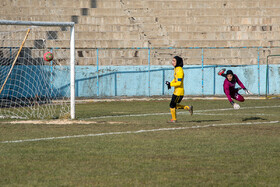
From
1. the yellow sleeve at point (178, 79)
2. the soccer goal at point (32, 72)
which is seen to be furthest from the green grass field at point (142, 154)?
the soccer goal at point (32, 72)

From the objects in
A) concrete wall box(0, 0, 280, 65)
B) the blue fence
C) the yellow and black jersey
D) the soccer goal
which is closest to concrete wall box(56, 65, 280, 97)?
the blue fence

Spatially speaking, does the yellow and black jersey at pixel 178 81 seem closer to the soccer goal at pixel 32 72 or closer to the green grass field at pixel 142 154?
the green grass field at pixel 142 154

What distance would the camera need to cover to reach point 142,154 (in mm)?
8938

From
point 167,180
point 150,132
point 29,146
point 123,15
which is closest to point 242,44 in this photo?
point 123,15

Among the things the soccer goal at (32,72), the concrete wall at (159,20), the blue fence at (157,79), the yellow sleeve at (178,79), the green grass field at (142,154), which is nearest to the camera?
the green grass field at (142,154)

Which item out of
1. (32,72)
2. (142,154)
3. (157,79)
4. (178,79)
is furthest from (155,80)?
(142,154)

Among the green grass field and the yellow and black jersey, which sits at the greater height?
the yellow and black jersey

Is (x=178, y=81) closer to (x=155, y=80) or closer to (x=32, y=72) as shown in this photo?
(x=155, y=80)

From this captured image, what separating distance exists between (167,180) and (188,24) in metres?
26.9

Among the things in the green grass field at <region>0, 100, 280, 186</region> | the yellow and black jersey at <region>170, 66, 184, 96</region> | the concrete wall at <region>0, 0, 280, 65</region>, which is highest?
the concrete wall at <region>0, 0, 280, 65</region>

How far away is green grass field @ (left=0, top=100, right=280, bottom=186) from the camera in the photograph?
7047 mm

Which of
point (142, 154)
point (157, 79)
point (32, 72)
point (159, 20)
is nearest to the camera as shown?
point (142, 154)

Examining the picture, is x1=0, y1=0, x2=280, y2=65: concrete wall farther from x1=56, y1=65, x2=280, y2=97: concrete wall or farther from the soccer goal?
the soccer goal

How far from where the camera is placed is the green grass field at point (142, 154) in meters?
7.05
